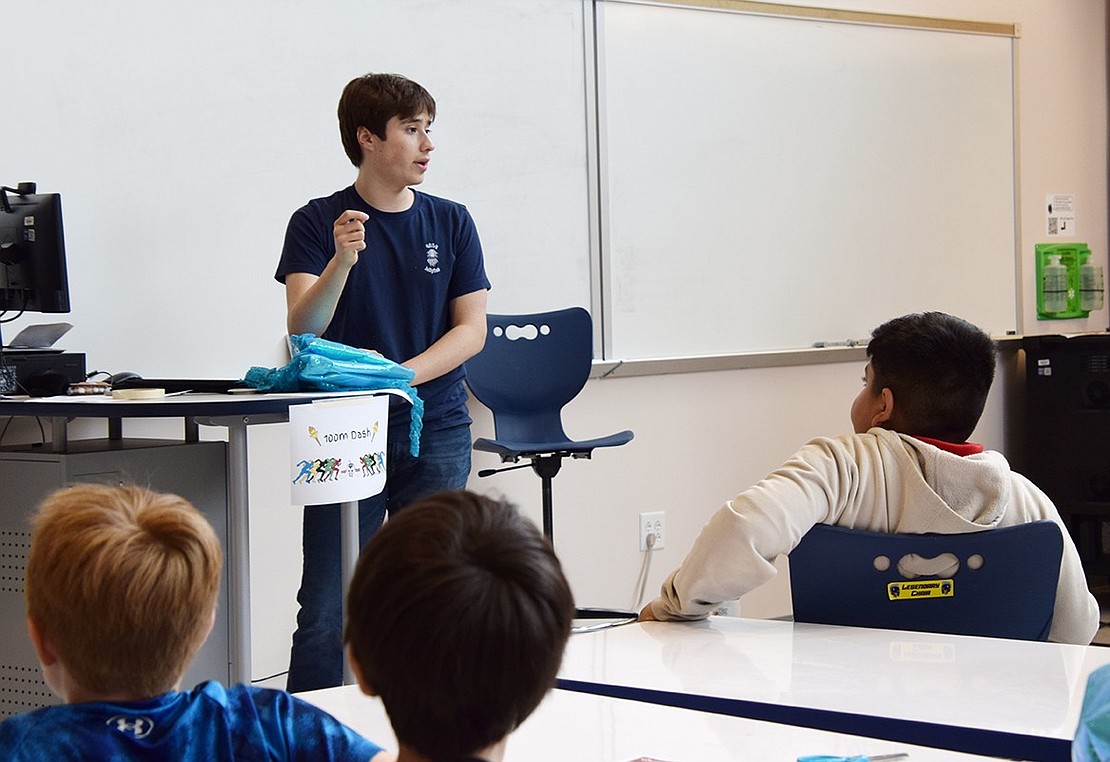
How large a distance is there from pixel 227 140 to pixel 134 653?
9.62 ft

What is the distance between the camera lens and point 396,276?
3.07 metres

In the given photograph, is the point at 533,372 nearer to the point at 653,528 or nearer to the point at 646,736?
the point at 653,528

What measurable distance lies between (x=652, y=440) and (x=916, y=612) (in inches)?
116

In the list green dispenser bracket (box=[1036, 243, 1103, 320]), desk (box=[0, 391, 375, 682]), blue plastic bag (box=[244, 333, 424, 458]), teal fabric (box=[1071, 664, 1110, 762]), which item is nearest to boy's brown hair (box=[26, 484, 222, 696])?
teal fabric (box=[1071, 664, 1110, 762])

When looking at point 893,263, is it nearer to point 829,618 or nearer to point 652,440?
point 652,440

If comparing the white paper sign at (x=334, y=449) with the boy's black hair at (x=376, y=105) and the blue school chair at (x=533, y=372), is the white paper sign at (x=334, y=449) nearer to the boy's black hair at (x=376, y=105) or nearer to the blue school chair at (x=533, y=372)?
the boy's black hair at (x=376, y=105)

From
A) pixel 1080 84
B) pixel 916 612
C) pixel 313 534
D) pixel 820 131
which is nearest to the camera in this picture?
pixel 916 612

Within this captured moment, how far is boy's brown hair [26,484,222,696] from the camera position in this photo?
1.01 m

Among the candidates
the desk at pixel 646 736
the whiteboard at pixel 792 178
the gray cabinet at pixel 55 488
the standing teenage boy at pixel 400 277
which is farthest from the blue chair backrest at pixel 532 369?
the desk at pixel 646 736

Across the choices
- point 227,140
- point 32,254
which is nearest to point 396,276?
point 32,254

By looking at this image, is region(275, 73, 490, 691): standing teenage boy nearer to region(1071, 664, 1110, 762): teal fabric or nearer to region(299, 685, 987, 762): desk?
region(299, 685, 987, 762): desk

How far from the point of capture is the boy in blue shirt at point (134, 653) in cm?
100

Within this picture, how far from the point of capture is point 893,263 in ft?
17.6

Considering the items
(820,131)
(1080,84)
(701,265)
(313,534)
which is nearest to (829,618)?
(313,534)
